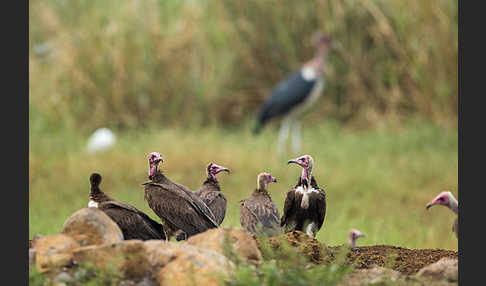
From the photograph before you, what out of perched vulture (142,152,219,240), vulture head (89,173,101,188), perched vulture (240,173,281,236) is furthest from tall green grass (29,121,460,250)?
perched vulture (142,152,219,240)

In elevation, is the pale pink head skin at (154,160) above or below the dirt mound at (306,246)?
above

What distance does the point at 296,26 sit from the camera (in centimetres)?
1539

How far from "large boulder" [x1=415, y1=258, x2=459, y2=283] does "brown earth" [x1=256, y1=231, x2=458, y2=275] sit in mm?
288

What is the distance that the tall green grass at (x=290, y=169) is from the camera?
9.62 m

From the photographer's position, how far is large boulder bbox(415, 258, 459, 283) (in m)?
4.54

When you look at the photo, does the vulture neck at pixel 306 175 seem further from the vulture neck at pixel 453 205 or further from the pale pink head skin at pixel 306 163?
the vulture neck at pixel 453 205

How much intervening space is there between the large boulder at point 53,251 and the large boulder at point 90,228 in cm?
7

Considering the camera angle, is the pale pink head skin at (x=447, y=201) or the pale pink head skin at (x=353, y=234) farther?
the pale pink head skin at (x=353, y=234)

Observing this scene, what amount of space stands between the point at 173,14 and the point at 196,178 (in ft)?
20.5

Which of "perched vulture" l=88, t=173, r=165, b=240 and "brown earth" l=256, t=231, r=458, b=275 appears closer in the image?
"brown earth" l=256, t=231, r=458, b=275

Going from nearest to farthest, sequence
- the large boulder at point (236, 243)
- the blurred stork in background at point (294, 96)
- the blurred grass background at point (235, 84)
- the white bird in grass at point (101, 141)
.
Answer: the large boulder at point (236, 243), the blurred grass background at point (235, 84), the white bird in grass at point (101, 141), the blurred stork in background at point (294, 96)

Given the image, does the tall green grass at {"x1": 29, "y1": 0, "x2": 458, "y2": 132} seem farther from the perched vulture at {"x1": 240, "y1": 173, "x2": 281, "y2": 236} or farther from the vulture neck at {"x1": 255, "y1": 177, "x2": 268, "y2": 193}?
the perched vulture at {"x1": 240, "y1": 173, "x2": 281, "y2": 236}

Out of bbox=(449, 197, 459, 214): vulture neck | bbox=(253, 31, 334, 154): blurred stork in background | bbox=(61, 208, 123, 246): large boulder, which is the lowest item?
bbox=(61, 208, 123, 246): large boulder

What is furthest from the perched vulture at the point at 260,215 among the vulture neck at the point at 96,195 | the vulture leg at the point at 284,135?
the vulture leg at the point at 284,135
